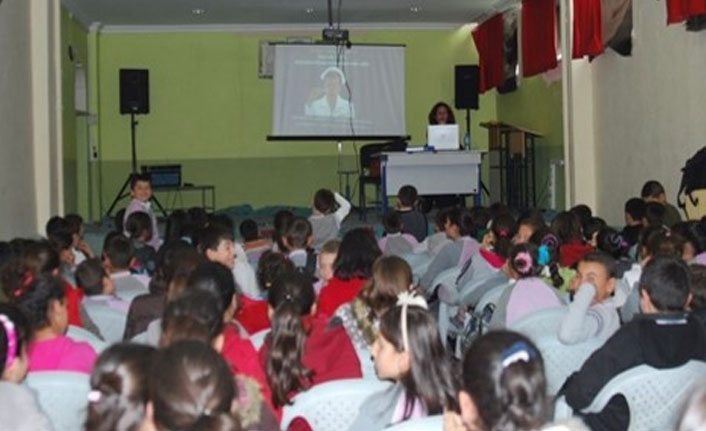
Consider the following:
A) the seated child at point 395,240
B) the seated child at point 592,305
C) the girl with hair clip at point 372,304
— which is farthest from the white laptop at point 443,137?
the girl with hair clip at point 372,304

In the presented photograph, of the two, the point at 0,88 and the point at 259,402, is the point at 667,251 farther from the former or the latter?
the point at 0,88

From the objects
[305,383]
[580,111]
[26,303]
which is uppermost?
[580,111]

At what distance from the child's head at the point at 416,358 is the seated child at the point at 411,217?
5.49 meters

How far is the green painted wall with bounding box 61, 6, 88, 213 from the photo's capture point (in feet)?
43.4

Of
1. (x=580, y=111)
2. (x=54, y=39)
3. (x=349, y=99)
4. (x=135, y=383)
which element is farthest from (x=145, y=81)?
(x=135, y=383)

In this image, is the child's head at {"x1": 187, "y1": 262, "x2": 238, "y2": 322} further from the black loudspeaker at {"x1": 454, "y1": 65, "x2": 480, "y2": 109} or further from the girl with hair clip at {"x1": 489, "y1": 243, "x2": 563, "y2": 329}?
the black loudspeaker at {"x1": 454, "y1": 65, "x2": 480, "y2": 109}

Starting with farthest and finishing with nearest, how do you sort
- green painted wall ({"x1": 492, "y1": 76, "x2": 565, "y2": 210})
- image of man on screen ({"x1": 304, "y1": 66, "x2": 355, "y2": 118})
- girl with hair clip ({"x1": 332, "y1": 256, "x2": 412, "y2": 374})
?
image of man on screen ({"x1": 304, "y1": 66, "x2": 355, "y2": 118})
green painted wall ({"x1": 492, "y1": 76, "x2": 565, "y2": 210})
girl with hair clip ({"x1": 332, "y1": 256, "x2": 412, "y2": 374})

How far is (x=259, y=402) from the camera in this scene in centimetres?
264

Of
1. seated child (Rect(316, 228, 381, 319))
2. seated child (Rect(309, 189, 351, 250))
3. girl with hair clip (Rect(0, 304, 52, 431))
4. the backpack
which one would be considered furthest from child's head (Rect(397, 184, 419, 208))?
girl with hair clip (Rect(0, 304, 52, 431))

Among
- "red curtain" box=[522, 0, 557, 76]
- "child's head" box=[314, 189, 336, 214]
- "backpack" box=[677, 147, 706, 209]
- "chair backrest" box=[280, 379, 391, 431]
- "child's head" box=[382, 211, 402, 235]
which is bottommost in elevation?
"chair backrest" box=[280, 379, 391, 431]

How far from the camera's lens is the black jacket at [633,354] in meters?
3.06

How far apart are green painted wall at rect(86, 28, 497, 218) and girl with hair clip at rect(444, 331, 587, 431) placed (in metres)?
13.6

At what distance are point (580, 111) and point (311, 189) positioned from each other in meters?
5.62

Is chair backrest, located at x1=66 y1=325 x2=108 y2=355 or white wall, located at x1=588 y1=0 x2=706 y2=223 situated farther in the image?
white wall, located at x1=588 y1=0 x2=706 y2=223
